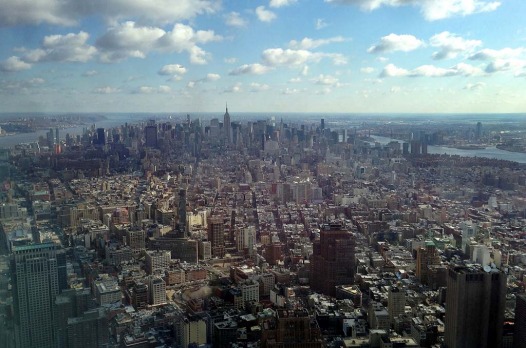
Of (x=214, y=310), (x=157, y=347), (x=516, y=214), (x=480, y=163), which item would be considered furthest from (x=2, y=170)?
(x=480, y=163)

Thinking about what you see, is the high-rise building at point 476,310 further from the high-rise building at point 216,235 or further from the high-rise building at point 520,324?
the high-rise building at point 216,235

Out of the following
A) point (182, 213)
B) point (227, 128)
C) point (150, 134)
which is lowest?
point (182, 213)

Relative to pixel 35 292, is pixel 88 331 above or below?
below

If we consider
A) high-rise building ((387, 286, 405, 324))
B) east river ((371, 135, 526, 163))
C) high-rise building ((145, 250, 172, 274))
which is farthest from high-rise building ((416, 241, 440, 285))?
high-rise building ((145, 250, 172, 274))

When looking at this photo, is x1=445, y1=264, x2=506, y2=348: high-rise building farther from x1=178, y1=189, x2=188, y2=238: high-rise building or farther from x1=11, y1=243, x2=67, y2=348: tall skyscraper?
x1=178, y1=189, x2=188, y2=238: high-rise building

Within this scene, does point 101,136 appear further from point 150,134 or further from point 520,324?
point 520,324

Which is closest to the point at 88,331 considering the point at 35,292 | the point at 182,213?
the point at 35,292
